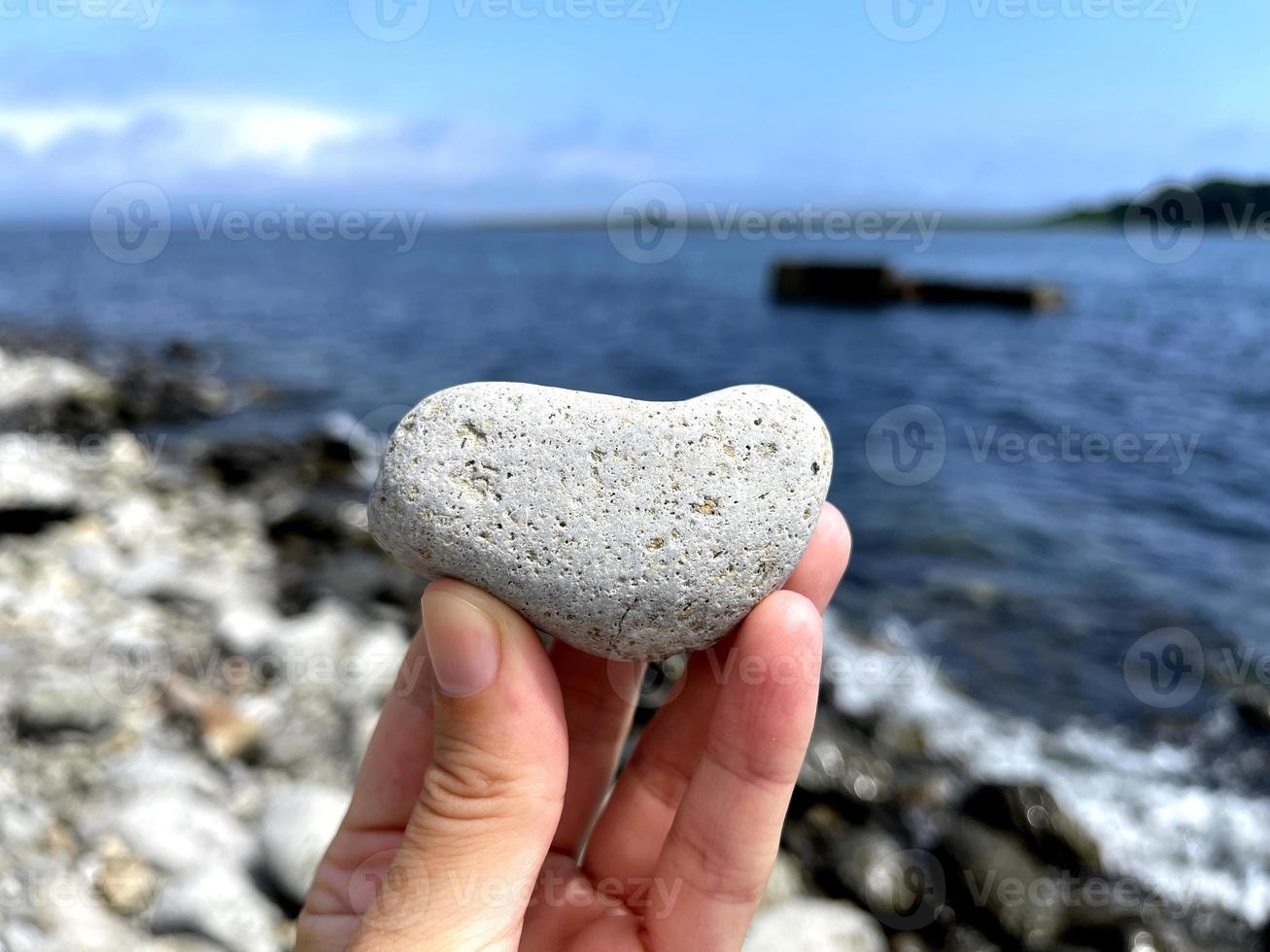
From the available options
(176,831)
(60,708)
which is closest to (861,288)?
(60,708)

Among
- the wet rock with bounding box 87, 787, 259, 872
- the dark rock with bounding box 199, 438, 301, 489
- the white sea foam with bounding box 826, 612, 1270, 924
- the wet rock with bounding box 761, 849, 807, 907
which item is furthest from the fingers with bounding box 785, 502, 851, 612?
the dark rock with bounding box 199, 438, 301, 489

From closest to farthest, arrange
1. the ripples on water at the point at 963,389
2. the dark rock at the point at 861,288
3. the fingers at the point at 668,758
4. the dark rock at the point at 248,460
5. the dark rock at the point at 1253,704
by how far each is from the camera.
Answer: the fingers at the point at 668,758 → the dark rock at the point at 1253,704 → the ripples on water at the point at 963,389 → the dark rock at the point at 248,460 → the dark rock at the point at 861,288

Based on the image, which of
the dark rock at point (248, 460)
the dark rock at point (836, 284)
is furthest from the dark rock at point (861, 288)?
the dark rock at point (248, 460)

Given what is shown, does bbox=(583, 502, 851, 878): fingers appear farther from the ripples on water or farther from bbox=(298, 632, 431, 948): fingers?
the ripples on water

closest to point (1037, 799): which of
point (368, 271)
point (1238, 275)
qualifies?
point (1238, 275)

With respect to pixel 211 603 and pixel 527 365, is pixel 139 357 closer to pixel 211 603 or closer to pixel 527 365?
pixel 527 365

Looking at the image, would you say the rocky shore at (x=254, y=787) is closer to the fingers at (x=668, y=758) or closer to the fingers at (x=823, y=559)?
the fingers at (x=668, y=758)

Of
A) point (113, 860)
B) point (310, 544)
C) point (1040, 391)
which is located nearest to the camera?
point (113, 860)
